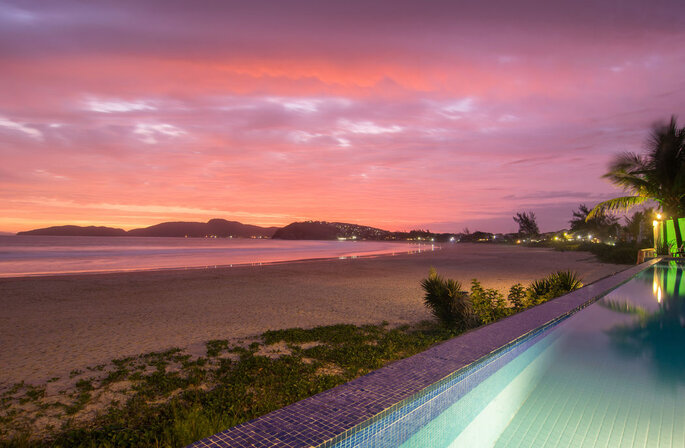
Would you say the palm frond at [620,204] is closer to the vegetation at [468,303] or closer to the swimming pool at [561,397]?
the vegetation at [468,303]

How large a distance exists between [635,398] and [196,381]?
4.36m

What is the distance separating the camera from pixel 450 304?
6676 mm

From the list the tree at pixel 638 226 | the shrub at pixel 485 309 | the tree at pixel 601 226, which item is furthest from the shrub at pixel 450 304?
the tree at pixel 601 226

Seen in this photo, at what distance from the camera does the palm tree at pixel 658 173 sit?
1556 cm

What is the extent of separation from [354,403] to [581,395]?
2942 mm

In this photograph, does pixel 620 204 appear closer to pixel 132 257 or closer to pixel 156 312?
pixel 156 312

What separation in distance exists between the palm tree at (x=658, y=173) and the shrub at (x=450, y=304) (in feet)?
46.8

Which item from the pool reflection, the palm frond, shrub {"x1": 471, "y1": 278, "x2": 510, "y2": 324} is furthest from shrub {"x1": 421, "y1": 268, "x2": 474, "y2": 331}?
the palm frond

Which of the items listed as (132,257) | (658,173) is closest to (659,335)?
(658,173)

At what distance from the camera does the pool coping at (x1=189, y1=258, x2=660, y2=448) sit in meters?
1.57

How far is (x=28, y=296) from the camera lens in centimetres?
1041

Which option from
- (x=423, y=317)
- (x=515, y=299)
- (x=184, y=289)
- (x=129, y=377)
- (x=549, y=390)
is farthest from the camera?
(x=184, y=289)

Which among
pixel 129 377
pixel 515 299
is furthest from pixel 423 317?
pixel 129 377

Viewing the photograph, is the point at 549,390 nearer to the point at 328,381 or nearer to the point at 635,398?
the point at 635,398
